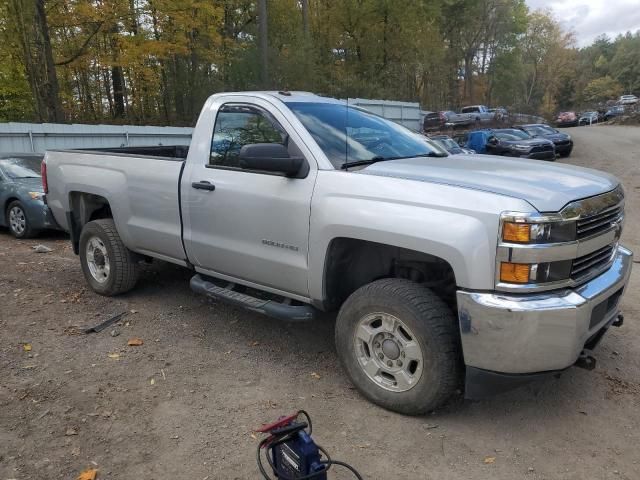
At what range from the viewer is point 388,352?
10.8 feet

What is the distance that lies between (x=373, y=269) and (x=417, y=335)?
72 centimetres

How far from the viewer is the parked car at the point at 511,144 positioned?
2038cm

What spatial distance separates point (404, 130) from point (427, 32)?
37.8 m

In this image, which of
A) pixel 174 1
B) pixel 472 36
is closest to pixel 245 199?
pixel 174 1

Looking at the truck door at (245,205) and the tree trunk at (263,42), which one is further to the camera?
the tree trunk at (263,42)

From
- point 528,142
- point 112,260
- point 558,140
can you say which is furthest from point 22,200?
point 558,140

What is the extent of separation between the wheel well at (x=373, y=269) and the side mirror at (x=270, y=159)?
0.56 m

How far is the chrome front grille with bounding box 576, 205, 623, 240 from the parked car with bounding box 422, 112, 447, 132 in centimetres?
3089

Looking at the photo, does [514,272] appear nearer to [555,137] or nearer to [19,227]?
A: [19,227]

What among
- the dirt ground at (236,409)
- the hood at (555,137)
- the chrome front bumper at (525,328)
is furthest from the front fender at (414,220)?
the hood at (555,137)

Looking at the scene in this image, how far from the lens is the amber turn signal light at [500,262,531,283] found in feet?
9.09

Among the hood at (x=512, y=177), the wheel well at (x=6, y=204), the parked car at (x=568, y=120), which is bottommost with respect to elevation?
the parked car at (x=568, y=120)

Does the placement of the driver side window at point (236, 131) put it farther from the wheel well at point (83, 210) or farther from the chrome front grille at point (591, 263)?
the chrome front grille at point (591, 263)

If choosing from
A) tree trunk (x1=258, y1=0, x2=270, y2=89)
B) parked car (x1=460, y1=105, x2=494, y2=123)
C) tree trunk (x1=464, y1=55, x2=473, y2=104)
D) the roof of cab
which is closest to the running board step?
the roof of cab
